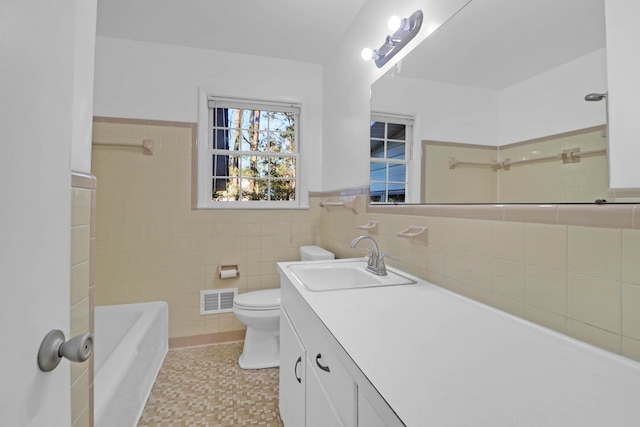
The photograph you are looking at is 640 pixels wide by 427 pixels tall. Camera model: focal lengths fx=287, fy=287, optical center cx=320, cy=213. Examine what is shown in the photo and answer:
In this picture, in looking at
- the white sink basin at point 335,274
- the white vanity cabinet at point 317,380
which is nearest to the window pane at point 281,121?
the white sink basin at point 335,274

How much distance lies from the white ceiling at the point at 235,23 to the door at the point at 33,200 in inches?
67.0

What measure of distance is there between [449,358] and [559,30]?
92 cm

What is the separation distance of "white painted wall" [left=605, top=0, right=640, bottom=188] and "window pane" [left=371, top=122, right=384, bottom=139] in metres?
1.01

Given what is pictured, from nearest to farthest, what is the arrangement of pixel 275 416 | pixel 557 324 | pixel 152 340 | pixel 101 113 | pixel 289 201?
pixel 557 324 → pixel 275 416 → pixel 152 340 → pixel 101 113 → pixel 289 201

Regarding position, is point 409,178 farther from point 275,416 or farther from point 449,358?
point 275,416

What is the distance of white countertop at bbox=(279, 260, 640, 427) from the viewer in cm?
47

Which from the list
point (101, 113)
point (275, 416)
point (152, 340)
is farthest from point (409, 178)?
point (101, 113)

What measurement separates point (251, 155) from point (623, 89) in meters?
2.40

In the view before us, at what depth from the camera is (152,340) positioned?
196 centimetres

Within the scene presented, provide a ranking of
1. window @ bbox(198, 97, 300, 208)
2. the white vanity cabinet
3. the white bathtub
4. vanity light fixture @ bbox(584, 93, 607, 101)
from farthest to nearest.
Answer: window @ bbox(198, 97, 300, 208) → the white bathtub → vanity light fixture @ bbox(584, 93, 607, 101) → the white vanity cabinet

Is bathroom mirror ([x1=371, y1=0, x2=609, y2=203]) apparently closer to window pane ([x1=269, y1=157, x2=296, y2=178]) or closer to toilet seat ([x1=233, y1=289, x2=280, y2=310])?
toilet seat ([x1=233, y1=289, x2=280, y2=310])

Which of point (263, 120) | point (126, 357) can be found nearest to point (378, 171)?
point (263, 120)

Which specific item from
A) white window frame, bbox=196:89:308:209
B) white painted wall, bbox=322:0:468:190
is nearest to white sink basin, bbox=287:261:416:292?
white painted wall, bbox=322:0:468:190

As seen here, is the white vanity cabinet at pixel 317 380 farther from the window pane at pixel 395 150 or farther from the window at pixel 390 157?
the window pane at pixel 395 150
